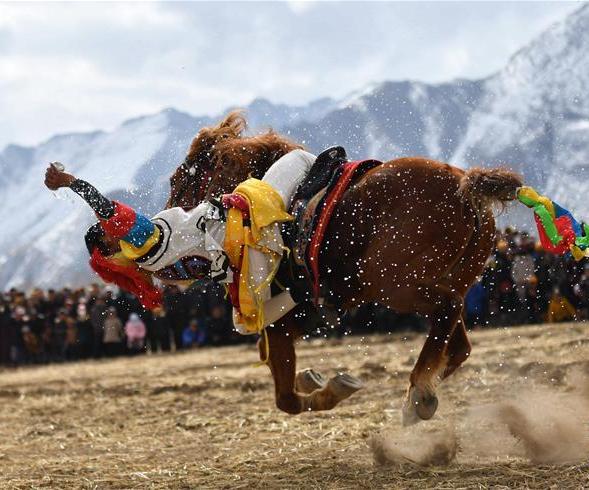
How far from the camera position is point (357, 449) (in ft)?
17.1

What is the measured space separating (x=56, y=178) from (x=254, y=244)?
1026 millimetres

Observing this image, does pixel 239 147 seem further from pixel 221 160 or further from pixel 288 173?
pixel 288 173

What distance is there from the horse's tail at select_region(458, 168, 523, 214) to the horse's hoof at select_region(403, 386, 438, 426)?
2.99ft

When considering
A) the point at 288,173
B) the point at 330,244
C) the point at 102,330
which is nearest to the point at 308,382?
the point at 330,244

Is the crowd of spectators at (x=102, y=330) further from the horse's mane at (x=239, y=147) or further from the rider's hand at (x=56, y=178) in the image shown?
the rider's hand at (x=56, y=178)

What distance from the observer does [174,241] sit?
187 inches

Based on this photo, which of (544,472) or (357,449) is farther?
(357,449)

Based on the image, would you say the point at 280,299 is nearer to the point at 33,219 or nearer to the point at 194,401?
the point at 194,401

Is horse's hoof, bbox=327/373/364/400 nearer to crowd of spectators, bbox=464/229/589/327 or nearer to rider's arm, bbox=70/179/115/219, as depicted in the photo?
rider's arm, bbox=70/179/115/219

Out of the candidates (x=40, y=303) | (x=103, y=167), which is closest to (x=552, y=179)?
(x=103, y=167)

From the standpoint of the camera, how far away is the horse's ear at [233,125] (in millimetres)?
5496

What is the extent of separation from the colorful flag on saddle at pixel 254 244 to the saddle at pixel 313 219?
0.23ft

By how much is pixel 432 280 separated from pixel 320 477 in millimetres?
1073

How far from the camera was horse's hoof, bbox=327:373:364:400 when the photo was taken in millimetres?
4871
